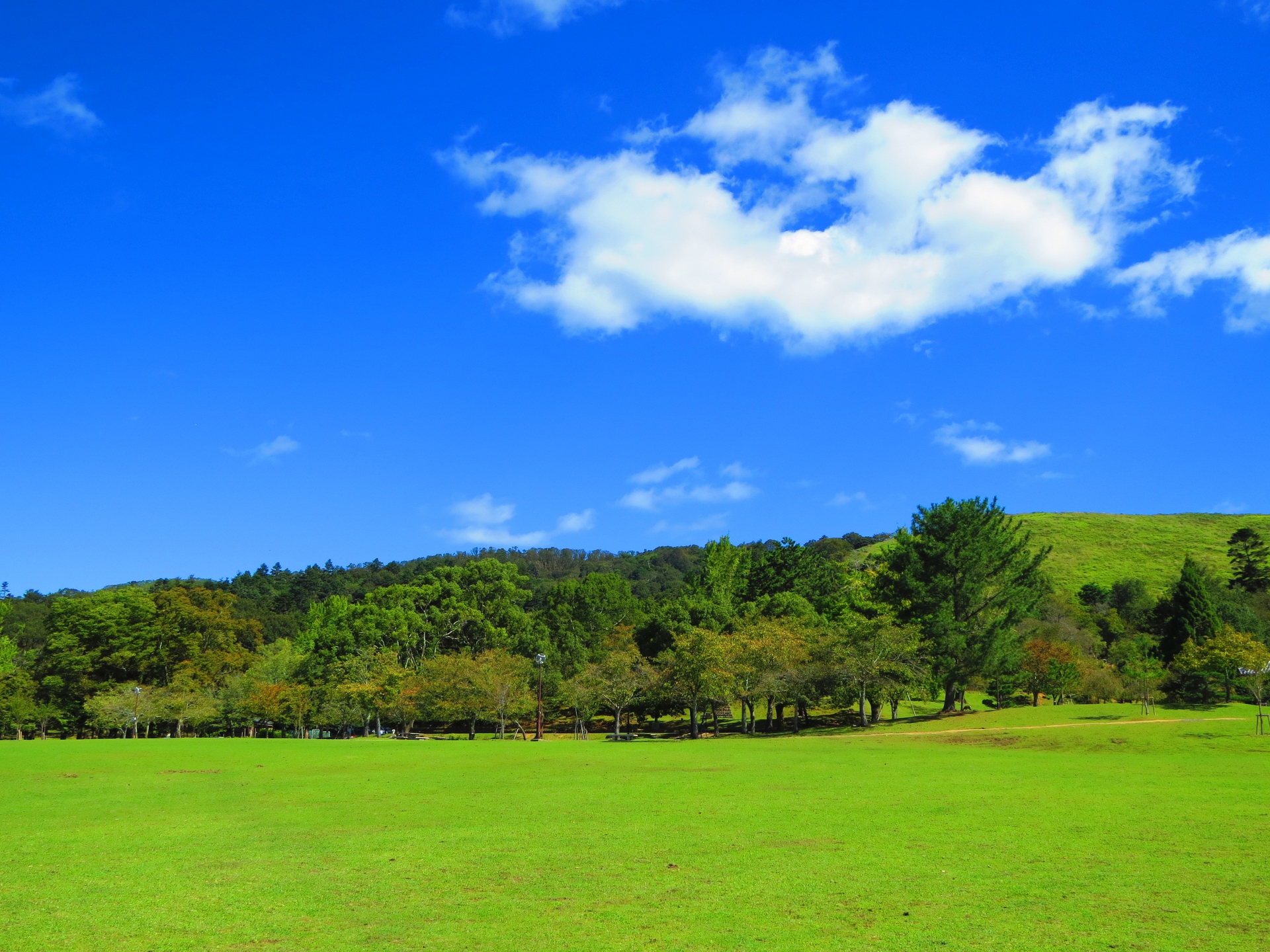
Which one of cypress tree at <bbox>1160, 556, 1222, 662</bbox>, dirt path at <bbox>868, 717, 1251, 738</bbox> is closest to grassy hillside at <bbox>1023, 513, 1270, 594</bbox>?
cypress tree at <bbox>1160, 556, 1222, 662</bbox>

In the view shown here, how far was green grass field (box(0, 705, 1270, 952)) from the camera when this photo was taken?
9.41 metres

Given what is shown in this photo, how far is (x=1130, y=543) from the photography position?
462 ft

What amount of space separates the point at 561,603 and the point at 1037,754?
7004cm

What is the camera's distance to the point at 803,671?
57406 millimetres

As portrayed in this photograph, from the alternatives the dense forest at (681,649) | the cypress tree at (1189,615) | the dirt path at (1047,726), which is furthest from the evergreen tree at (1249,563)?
the dirt path at (1047,726)

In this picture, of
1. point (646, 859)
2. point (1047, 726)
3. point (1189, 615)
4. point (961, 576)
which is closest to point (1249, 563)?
point (1189, 615)

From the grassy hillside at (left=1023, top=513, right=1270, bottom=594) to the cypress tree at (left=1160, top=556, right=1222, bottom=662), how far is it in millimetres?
41837

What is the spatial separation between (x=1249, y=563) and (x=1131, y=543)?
40.1 metres

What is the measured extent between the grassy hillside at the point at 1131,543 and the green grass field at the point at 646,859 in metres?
106

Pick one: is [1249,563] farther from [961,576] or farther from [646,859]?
[646,859]

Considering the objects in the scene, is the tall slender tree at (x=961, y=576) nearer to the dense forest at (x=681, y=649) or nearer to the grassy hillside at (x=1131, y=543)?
the dense forest at (x=681, y=649)

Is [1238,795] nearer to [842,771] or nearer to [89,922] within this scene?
[842,771]

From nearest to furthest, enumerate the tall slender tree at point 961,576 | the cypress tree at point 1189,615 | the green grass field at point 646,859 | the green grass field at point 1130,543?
the green grass field at point 646,859 → the tall slender tree at point 961,576 → the cypress tree at point 1189,615 → the green grass field at point 1130,543

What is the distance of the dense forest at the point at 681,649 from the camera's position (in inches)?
2324
